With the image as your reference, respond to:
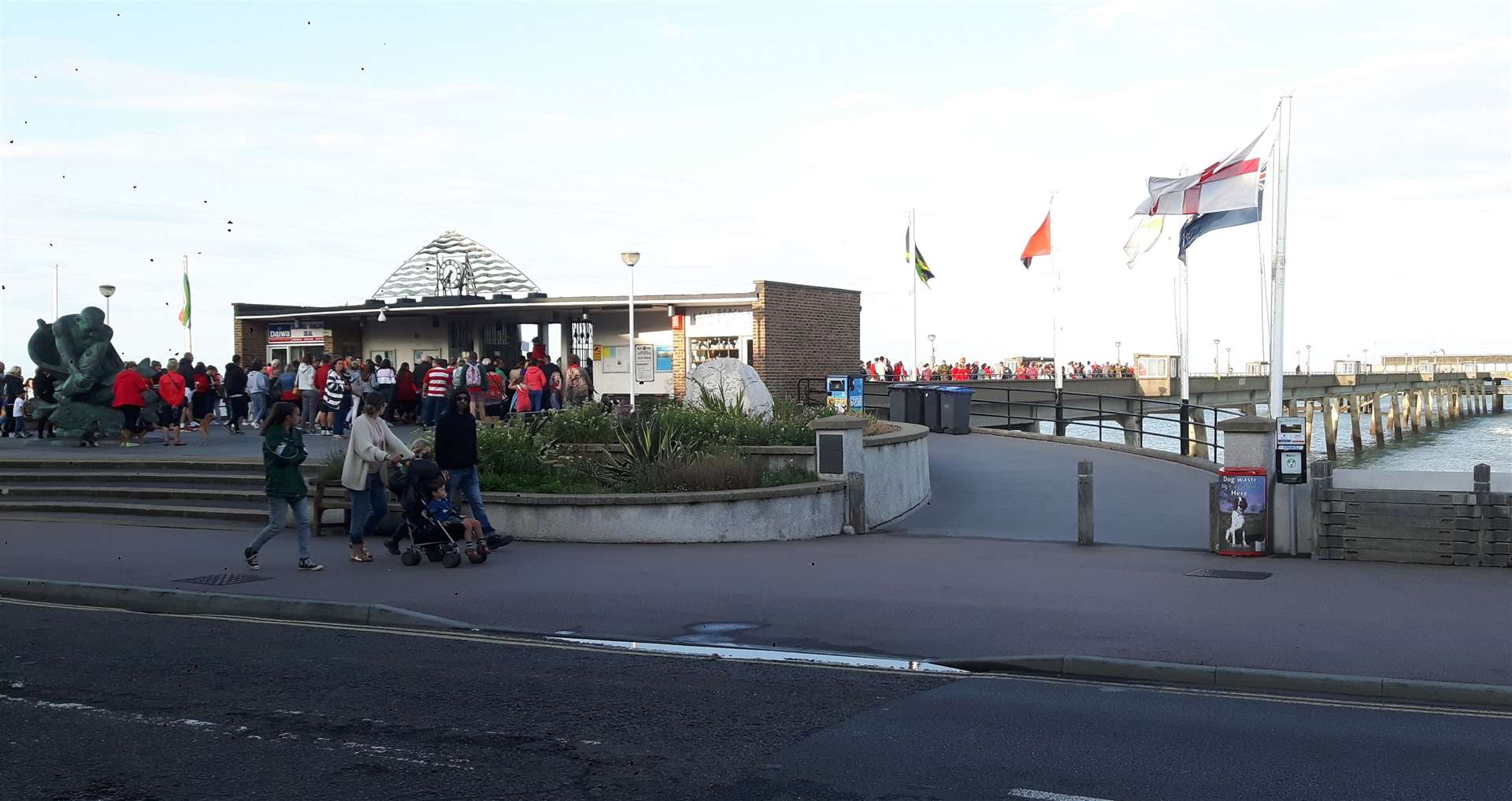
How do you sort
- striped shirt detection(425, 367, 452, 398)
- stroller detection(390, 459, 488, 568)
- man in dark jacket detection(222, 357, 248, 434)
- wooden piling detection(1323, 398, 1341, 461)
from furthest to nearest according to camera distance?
wooden piling detection(1323, 398, 1341, 461)
man in dark jacket detection(222, 357, 248, 434)
striped shirt detection(425, 367, 452, 398)
stroller detection(390, 459, 488, 568)

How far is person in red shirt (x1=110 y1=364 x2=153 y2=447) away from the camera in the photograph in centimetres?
2405

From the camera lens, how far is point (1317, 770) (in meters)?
6.25

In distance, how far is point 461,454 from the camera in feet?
47.3

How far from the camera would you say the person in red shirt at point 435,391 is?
24.8m

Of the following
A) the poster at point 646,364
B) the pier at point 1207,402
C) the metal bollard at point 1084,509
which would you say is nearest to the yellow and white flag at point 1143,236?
the pier at point 1207,402

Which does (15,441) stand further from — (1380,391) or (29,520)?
(1380,391)

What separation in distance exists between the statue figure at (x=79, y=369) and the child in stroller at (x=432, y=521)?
14.7m

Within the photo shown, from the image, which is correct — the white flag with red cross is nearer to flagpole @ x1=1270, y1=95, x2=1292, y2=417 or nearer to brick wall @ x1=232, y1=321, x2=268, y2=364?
flagpole @ x1=1270, y1=95, x2=1292, y2=417

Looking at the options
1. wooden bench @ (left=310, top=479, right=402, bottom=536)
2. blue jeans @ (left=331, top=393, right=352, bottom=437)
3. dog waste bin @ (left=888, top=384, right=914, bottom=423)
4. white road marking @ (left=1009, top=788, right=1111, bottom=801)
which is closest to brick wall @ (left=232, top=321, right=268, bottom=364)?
blue jeans @ (left=331, top=393, right=352, bottom=437)

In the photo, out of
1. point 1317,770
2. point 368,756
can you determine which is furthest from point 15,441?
point 1317,770

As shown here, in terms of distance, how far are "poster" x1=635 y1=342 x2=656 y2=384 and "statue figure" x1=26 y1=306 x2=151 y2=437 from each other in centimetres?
1327

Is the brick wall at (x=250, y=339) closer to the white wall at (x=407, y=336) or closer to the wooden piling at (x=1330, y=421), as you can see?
the white wall at (x=407, y=336)

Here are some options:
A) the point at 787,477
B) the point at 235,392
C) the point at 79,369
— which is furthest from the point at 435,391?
the point at 787,477

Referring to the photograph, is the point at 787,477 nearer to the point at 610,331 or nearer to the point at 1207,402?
the point at 610,331
